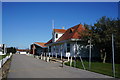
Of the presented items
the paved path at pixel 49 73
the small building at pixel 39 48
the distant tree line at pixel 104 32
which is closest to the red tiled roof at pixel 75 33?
the distant tree line at pixel 104 32

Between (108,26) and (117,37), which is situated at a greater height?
(108,26)

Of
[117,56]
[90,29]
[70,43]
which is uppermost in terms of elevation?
[90,29]

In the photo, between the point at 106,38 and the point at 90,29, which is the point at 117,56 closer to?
the point at 106,38

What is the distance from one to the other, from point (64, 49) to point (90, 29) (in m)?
7.15

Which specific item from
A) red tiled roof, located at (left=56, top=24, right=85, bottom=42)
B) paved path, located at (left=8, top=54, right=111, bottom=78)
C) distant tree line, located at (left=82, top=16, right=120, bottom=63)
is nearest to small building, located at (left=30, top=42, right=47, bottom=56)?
red tiled roof, located at (left=56, top=24, right=85, bottom=42)

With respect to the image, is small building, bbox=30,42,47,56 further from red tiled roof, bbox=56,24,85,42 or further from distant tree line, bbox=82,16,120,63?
distant tree line, bbox=82,16,120,63

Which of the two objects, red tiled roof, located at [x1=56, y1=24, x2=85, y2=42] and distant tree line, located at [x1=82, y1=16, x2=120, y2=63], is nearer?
distant tree line, located at [x1=82, y1=16, x2=120, y2=63]

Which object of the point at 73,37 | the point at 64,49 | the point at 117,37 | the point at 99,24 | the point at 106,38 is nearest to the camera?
the point at 117,37

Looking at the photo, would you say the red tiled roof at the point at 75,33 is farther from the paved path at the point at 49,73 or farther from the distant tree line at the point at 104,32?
the paved path at the point at 49,73

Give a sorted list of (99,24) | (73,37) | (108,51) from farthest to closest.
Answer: (73,37), (108,51), (99,24)

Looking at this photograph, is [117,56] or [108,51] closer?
[117,56]

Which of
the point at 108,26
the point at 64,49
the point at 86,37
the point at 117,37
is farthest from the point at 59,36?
the point at 117,37

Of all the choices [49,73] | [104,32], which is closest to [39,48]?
[104,32]

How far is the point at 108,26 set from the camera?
20.1 meters
